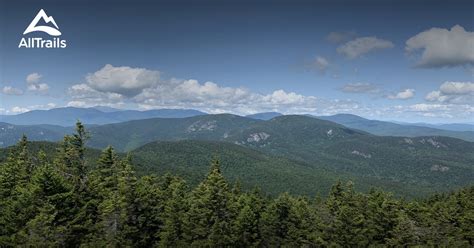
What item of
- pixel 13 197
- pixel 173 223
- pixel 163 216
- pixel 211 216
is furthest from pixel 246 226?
pixel 13 197

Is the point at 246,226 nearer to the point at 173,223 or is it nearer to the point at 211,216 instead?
the point at 211,216

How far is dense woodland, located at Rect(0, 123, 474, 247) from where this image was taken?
40.2 m

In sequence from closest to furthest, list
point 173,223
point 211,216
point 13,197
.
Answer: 1. point 13,197
2. point 173,223
3. point 211,216

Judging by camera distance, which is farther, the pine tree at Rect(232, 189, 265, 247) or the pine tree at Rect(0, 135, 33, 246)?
the pine tree at Rect(232, 189, 265, 247)

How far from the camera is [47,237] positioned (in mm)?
37656

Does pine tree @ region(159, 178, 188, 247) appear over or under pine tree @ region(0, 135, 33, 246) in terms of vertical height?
under

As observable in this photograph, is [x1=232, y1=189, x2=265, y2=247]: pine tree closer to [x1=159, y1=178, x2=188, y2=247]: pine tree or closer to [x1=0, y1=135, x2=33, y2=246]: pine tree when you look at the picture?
[x1=159, y1=178, x2=188, y2=247]: pine tree

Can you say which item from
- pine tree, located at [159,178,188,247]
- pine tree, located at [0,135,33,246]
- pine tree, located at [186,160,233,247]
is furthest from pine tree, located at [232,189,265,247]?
pine tree, located at [0,135,33,246]

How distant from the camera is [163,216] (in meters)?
50.2

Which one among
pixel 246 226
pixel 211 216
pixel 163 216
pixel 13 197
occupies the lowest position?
pixel 246 226

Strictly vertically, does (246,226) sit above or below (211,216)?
below

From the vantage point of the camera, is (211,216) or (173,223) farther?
(211,216)

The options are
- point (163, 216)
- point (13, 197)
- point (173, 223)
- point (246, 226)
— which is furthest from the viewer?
point (246, 226)

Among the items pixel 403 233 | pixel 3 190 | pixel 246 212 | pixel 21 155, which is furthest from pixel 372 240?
pixel 21 155
